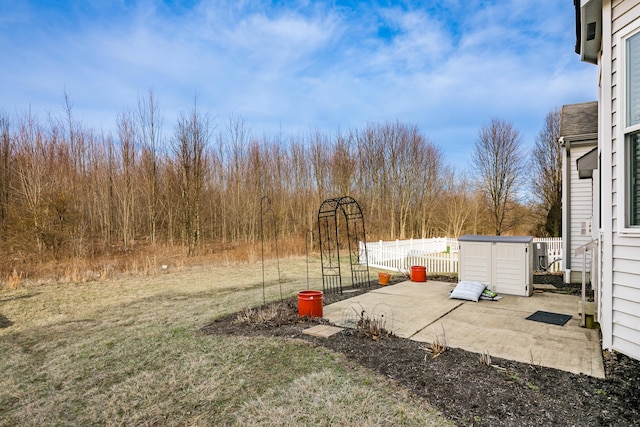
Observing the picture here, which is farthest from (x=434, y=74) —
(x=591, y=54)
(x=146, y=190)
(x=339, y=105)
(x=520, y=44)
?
(x=146, y=190)

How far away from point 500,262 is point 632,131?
3.93 metres

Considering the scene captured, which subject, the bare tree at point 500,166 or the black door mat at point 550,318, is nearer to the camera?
the black door mat at point 550,318

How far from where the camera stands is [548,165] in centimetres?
2106

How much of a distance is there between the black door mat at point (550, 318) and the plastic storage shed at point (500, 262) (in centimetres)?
120

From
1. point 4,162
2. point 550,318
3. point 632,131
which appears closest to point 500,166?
point 550,318

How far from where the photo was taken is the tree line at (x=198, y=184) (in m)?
13.1

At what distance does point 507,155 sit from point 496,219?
14.0ft

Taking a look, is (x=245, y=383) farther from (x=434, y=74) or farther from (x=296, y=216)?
(x=296, y=216)

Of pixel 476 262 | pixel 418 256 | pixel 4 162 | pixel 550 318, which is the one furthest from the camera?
pixel 4 162

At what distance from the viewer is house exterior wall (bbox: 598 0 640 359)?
3.16 m

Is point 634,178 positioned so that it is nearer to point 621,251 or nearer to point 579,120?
point 621,251

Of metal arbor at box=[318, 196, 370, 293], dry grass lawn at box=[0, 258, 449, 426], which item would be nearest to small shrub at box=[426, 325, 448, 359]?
dry grass lawn at box=[0, 258, 449, 426]

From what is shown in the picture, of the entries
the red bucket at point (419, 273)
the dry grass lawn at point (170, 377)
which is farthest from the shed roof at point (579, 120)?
the dry grass lawn at point (170, 377)

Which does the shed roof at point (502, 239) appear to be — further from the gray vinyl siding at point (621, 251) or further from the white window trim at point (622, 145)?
the white window trim at point (622, 145)
